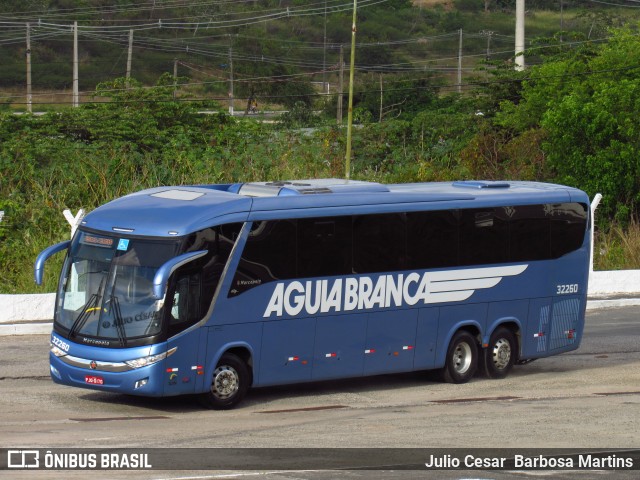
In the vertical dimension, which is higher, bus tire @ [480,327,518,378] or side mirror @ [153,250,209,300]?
side mirror @ [153,250,209,300]

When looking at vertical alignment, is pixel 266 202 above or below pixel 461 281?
above

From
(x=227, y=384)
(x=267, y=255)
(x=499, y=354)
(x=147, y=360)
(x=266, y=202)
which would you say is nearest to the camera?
(x=147, y=360)

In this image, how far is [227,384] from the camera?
15141 millimetres

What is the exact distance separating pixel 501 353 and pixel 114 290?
6.74 m

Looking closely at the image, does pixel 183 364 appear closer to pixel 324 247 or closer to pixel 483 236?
pixel 324 247

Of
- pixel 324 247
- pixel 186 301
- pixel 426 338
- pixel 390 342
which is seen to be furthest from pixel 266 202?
pixel 426 338

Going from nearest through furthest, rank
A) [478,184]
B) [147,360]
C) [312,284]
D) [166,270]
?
[166,270], [147,360], [312,284], [478,184]

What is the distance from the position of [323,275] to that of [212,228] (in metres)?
1.90

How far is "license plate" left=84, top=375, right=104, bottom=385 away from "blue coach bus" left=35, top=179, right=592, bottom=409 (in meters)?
0.02

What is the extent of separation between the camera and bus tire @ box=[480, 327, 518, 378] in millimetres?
18266

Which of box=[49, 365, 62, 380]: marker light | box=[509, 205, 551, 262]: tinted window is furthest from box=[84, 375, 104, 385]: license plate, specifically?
box=[509, 205, 551, 262]: tinted window

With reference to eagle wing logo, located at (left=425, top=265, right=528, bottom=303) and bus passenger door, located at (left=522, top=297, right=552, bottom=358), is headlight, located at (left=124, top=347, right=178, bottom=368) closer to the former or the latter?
eagle wing logo, located at (left=425, top=265, right=528, bottom=303)

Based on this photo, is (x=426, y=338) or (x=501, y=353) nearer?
(x=426, y=338)

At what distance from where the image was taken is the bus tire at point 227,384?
1505 centimetres
